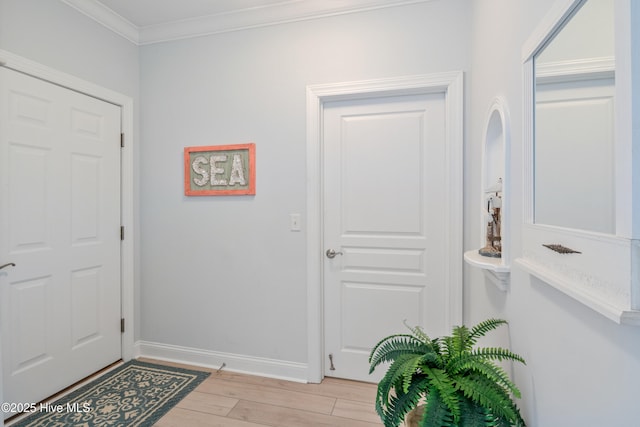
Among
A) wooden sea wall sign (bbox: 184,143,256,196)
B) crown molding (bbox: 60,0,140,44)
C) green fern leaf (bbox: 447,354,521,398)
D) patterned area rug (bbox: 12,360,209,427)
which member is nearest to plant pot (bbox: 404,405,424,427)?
green fern leaf (bbox: 447,354,521,398)

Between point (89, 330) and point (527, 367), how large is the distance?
2.68 m

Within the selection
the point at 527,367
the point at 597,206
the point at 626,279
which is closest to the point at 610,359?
the point at 626,279

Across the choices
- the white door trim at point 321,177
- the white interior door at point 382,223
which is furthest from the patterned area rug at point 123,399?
the white interior door at point 382,223

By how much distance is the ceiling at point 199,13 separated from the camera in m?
2.18

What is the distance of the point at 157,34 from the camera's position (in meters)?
2.54

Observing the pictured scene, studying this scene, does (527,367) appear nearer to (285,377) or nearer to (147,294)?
(285,377)

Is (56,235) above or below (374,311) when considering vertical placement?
above

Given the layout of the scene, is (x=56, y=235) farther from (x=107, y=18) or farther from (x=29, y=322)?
(x=107, y=18)

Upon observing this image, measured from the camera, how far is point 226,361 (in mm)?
2432

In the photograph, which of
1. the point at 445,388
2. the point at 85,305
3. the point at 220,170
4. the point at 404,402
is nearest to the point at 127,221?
the point at 85,305

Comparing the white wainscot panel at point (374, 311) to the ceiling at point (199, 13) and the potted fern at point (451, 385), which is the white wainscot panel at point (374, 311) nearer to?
the potted fern at point (451, 385)

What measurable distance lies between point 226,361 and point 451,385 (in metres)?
1.95

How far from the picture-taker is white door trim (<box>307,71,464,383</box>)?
2002 millimetres

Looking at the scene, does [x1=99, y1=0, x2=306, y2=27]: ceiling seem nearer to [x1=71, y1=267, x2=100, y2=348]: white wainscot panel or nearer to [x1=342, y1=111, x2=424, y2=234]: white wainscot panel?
[x1=342, y1=111, x2=424, y2=234]: white wainscot panel
